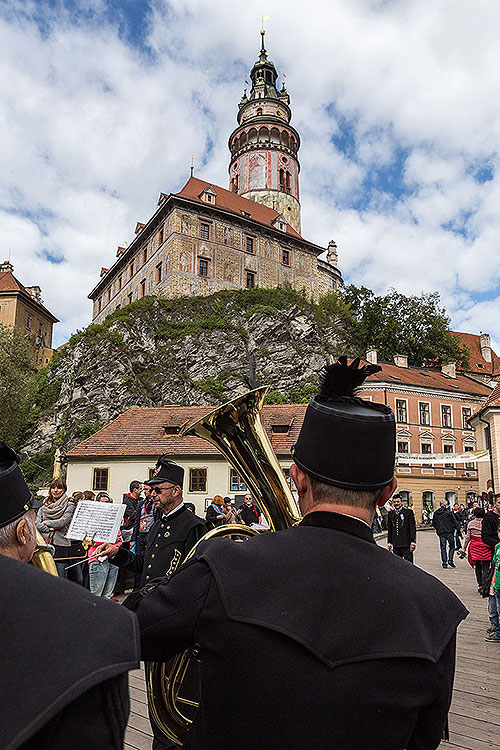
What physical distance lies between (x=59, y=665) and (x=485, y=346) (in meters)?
78.7

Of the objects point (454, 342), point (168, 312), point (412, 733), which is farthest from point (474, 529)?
point (454, 342)

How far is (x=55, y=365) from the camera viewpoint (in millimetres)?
A: 49875

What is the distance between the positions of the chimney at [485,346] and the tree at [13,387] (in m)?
55.8

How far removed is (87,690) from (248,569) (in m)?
0.69

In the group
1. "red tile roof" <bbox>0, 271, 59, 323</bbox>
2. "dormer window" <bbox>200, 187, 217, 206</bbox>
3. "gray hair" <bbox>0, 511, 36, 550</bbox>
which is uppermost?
"dormer window" <bbox>200, 187, 217, 206</bbox>

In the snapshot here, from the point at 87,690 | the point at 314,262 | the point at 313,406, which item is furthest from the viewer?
the point at 314,262

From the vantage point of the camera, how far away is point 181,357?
4684 centimetres

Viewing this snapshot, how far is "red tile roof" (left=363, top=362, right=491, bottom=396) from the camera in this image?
4403 centimetres

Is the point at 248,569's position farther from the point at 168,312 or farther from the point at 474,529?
the point at 168,312

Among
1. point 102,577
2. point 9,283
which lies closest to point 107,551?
point 102,577

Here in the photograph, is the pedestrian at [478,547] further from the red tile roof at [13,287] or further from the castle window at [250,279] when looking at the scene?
the red tile roof at [13,287]

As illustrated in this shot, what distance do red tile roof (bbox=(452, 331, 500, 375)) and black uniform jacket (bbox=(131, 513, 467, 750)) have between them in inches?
2732

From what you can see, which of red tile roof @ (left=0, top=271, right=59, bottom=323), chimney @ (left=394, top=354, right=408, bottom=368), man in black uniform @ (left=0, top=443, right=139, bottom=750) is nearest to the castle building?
red tile roof @ (left=0, top=271, right=59, bottom=323)

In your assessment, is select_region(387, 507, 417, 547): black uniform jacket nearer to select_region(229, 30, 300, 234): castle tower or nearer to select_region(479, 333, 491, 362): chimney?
select_region(229, 30, 300, 234): castle tower
